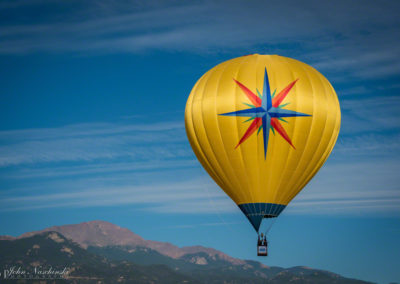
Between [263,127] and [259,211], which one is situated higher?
[263,127]

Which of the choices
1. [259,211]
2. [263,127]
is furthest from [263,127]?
[259,211]

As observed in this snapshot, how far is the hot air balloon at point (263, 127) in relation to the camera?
84375mm

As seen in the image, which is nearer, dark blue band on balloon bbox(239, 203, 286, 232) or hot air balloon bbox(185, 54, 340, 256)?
hot air balloon bbox(185, 54, 340, 256)

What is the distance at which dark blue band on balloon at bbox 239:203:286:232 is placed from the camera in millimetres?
84750

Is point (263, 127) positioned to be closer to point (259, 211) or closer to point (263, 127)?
point (263, 127)

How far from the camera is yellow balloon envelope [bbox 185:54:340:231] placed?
84375 mm

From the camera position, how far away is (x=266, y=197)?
8544cm

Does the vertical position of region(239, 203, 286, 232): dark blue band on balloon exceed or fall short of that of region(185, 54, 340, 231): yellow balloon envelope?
it falls short

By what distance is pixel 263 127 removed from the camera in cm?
8425

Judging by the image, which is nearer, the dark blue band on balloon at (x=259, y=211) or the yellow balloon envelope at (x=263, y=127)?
the yellow balloon envelope at (x=263, y=127)

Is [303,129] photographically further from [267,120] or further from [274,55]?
[274,55]

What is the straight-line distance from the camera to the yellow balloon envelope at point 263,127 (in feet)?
277

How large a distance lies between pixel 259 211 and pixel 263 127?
11.5 meters

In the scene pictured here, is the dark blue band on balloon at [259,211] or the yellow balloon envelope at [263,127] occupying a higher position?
the yellow balloon envelope at [263,127]
